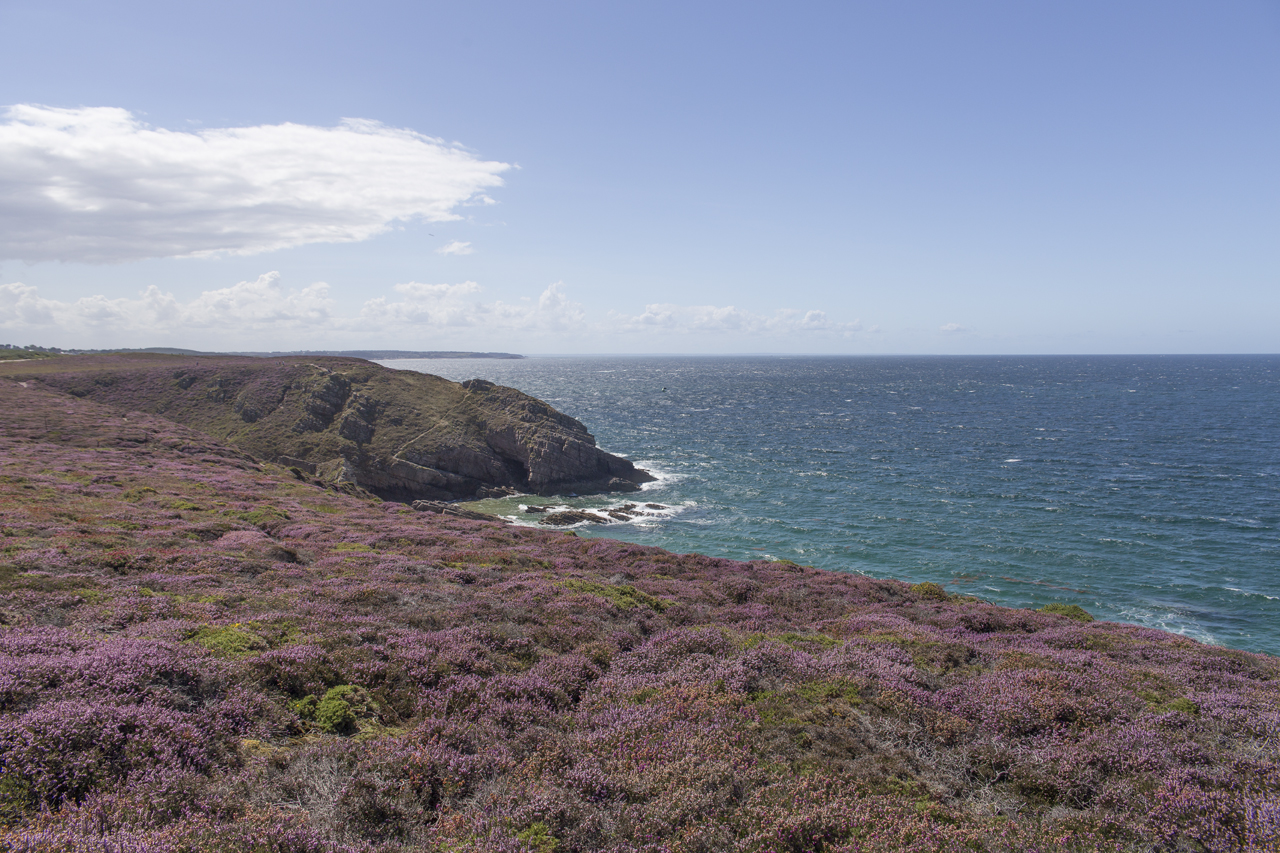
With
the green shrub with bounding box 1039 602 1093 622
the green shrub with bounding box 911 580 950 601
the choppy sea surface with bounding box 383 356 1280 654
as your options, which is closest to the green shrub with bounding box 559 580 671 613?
the green shrub with bounding box 911 580 950 601

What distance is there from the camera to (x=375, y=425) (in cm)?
6681

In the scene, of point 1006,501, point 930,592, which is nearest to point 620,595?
point 930,592

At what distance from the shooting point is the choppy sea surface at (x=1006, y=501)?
35.2 meters

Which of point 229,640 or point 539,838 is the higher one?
point 229,640

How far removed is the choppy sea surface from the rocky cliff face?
20.1ft

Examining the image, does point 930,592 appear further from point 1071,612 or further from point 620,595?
point 620,595

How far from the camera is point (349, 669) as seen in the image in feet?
31.9

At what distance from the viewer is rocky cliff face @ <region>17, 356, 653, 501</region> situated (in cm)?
5994

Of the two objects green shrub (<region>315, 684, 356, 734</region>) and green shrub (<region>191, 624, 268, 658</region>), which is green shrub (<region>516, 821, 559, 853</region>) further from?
green shrub (<region>191, 624, 268, 658</region>)

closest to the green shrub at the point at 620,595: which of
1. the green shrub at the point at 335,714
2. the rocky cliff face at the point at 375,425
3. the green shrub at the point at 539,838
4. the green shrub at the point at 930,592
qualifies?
the green shrub at the point at 335,714

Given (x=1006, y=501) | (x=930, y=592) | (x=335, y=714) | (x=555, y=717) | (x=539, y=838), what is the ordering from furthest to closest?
(x=1006, y=501)
(x=930, y=592)
(x=555, y=717)
(x=335, y=714)
(x=539, y=838)

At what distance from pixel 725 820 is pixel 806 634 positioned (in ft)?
31.2

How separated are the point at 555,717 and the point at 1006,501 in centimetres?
5685

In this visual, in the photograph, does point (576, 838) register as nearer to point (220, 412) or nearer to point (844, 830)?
point (844, 830)
